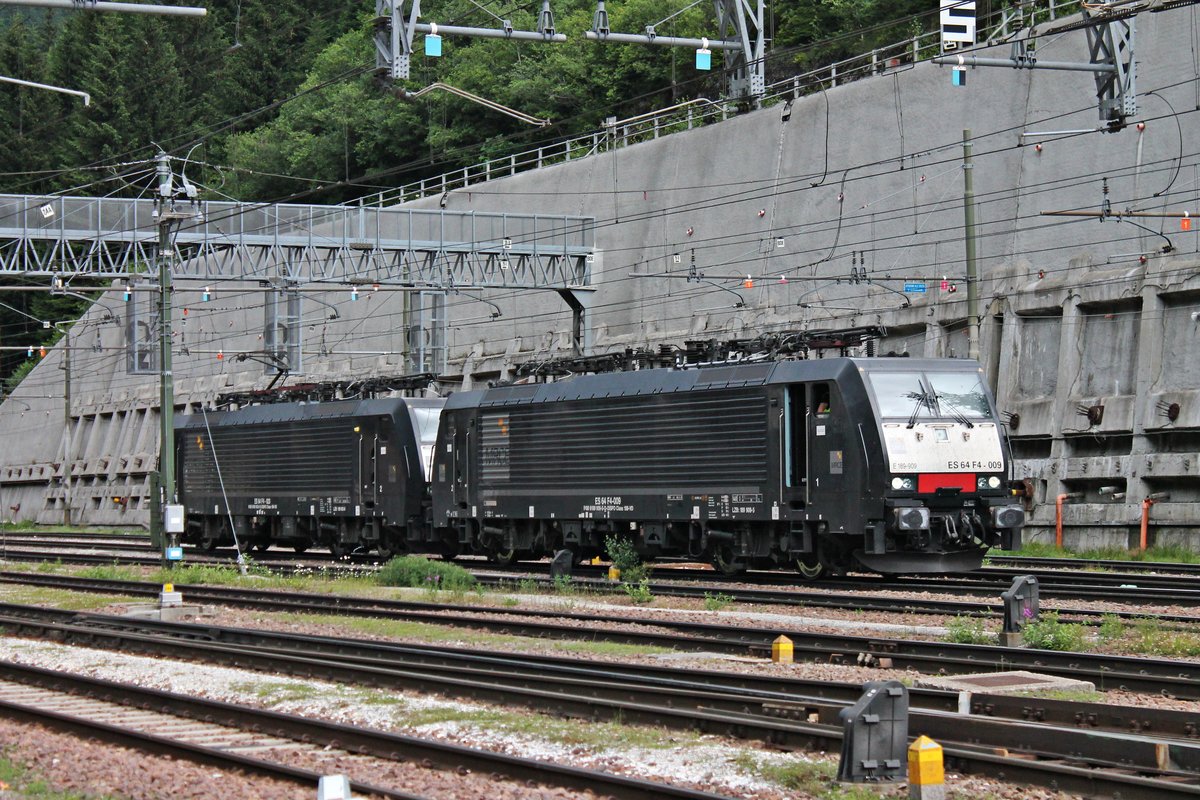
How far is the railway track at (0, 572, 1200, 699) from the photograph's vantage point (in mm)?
13281

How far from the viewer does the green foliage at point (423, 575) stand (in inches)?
1000

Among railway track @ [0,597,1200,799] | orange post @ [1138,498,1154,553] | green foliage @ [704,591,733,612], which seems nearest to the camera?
railway track @ [0,597,1200,799]

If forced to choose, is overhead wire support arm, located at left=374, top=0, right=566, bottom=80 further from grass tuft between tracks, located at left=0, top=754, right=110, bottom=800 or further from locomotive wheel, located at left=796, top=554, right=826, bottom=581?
grass tuft between tracks, located at left=0, top=754, right=110, bottom=800

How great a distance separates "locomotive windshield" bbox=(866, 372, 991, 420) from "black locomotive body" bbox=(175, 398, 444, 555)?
12645mm

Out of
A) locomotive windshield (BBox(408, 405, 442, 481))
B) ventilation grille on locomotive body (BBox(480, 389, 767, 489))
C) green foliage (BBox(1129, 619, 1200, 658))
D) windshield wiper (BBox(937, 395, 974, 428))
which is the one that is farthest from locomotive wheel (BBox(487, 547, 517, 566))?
green foliage (BBox(1129, 619, 1200, 658))

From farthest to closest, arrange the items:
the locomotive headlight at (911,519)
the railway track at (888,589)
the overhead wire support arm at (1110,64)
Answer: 1. the locomotive headlight at (911,519)
2. the overhead wire support arm at (1110,64)
3. the railway track at (888,589)

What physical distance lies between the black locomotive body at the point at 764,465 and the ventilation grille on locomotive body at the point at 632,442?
28 millimetres

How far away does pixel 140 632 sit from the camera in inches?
807

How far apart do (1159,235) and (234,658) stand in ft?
75.4

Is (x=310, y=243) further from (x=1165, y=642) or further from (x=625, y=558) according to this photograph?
(x=1165, y=642)

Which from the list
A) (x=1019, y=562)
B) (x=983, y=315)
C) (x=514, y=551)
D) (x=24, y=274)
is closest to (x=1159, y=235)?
(x=983, y=315)

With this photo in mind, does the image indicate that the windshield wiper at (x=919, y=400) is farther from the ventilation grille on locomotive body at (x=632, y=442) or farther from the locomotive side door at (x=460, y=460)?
the locomotive side door at (x=460, y=460)

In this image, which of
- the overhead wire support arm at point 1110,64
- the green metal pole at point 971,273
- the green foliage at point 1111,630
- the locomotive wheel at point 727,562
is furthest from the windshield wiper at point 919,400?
the green metal pole at point 971,273

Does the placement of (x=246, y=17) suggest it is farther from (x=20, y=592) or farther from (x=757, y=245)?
(x=20, y=592)
